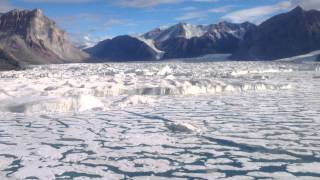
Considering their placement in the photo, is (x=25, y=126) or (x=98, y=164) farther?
(x=25, y=126)

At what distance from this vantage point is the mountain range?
357 feet

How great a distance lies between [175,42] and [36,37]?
1816 inches

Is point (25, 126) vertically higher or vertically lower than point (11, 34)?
lower

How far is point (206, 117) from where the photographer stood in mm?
13305

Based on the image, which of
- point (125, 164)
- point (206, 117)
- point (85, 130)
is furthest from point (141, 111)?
point (125, 164)

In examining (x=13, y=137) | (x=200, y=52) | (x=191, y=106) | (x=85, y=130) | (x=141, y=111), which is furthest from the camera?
(x=200, y=52)

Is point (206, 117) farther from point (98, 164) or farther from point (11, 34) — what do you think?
point (11, 34)

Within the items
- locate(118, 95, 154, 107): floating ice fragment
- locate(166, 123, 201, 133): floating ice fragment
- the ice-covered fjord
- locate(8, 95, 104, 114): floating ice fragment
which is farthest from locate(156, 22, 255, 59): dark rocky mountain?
locate(166, 123, 201, 133): floating ice fragment

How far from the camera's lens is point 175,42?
16938 cm

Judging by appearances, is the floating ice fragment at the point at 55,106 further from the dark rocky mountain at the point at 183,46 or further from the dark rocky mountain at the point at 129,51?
the dark rocky mountain at the point at 129,51

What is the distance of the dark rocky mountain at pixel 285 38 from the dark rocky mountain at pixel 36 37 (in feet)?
171

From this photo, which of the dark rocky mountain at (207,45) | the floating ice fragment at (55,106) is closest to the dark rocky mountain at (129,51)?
the dark rocky mountain at (207,45)

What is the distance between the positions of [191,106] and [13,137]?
6968mm

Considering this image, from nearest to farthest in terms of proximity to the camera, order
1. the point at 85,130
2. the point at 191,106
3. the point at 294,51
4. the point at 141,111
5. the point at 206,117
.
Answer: the point at 85,130 → the point at 206,117 → the point at 141,111 → the point at 191,106 → the point at 294,51
